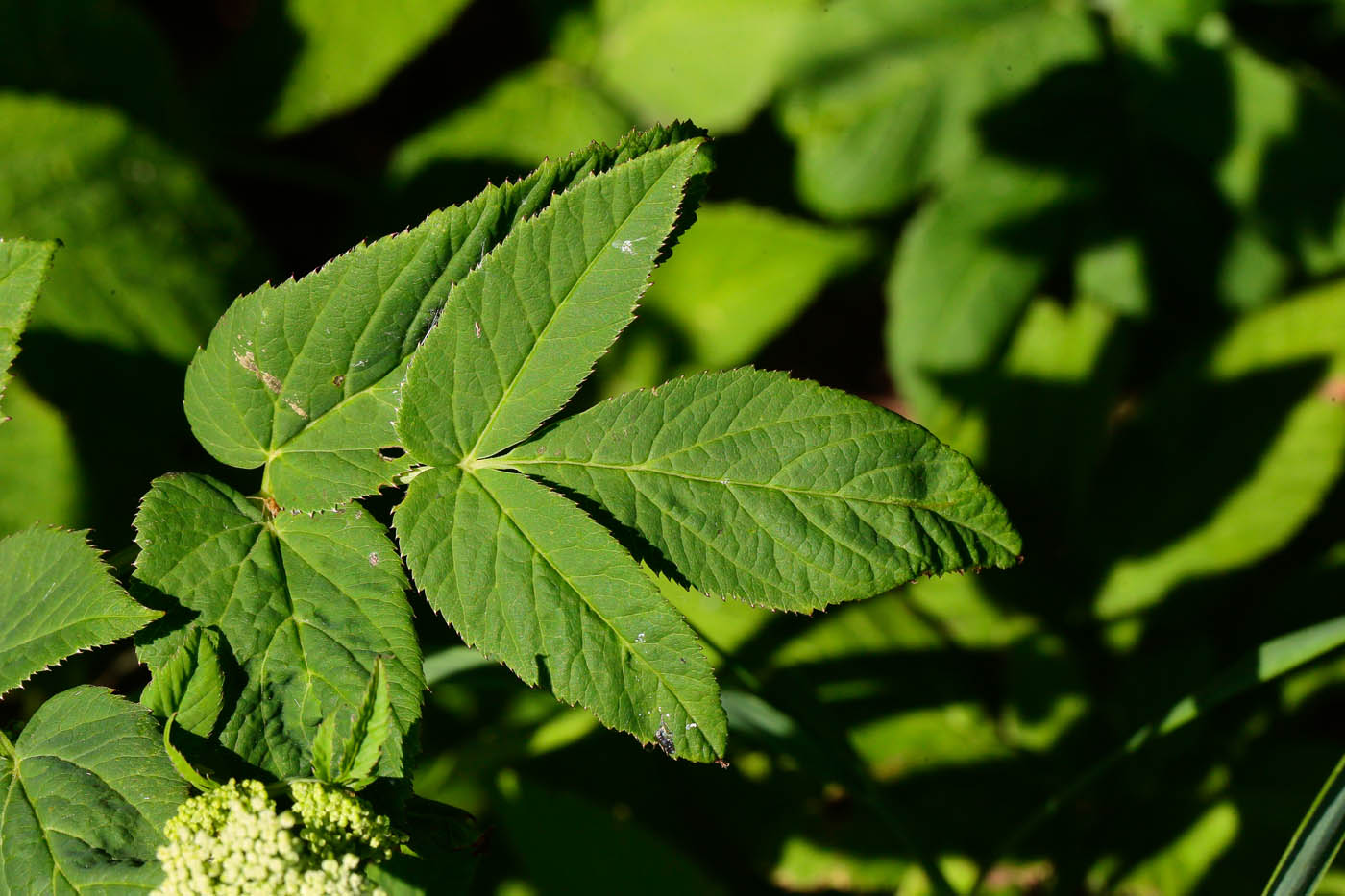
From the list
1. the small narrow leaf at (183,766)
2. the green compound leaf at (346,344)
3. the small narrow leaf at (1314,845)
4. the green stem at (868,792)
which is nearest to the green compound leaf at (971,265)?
the green stem at (868,792)

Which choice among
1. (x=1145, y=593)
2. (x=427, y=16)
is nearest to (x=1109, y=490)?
(x=1145, y=593)

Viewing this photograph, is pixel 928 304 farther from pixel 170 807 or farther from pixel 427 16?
pixel 170 807

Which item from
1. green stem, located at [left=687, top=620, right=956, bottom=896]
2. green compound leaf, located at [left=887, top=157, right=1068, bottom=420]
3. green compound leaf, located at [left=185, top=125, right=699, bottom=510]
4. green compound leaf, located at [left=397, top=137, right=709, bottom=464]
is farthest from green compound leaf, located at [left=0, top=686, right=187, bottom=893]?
green compound leaf, located at [left=887, top=157, right=1068, bottom=420]

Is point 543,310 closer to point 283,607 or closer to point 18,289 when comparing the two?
point 283,607

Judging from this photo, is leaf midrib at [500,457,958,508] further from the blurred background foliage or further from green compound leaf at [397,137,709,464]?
the blurred background foliage

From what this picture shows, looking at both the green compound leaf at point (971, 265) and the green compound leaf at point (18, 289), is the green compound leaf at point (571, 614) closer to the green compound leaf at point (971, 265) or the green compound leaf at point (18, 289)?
the green compound leaf at point (18, 289)

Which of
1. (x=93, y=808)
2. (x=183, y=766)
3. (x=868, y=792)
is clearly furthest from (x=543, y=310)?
(x=868, y=792)
